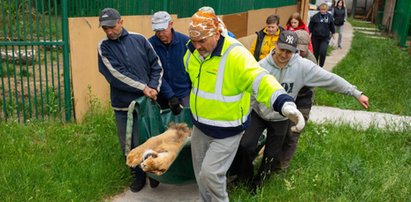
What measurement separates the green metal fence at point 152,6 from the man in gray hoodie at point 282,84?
8.87 ft

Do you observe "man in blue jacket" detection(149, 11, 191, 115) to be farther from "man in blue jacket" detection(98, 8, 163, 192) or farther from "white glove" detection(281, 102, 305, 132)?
"white glove" detection(281, 102, 305, 132)

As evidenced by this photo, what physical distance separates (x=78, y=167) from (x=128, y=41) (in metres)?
1.37

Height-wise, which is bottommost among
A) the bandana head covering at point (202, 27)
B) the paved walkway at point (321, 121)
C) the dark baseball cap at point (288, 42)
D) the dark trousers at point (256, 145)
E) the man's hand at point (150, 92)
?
the paved walkway at point (321, 121)

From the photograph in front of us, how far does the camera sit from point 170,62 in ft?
15.5

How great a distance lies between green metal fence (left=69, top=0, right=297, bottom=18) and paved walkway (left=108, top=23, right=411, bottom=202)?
2523mm

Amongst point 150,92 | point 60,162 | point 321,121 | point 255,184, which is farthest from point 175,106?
point 321,121

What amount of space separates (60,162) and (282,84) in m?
2.38

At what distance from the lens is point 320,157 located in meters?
5.11

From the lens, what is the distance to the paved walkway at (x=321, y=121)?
14.2 ft

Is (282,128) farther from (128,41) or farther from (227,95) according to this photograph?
(128,41)

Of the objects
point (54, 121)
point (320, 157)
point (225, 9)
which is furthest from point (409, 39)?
point (54, 121)

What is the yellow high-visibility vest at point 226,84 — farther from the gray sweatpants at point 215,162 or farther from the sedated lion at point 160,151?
the sedated lion at point 160,151

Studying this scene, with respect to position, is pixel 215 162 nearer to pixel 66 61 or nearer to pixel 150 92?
pixel 150 92

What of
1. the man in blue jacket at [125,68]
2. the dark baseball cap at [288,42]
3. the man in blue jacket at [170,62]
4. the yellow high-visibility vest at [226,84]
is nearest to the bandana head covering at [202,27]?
the yellow high-visibility vest at [226,84]
